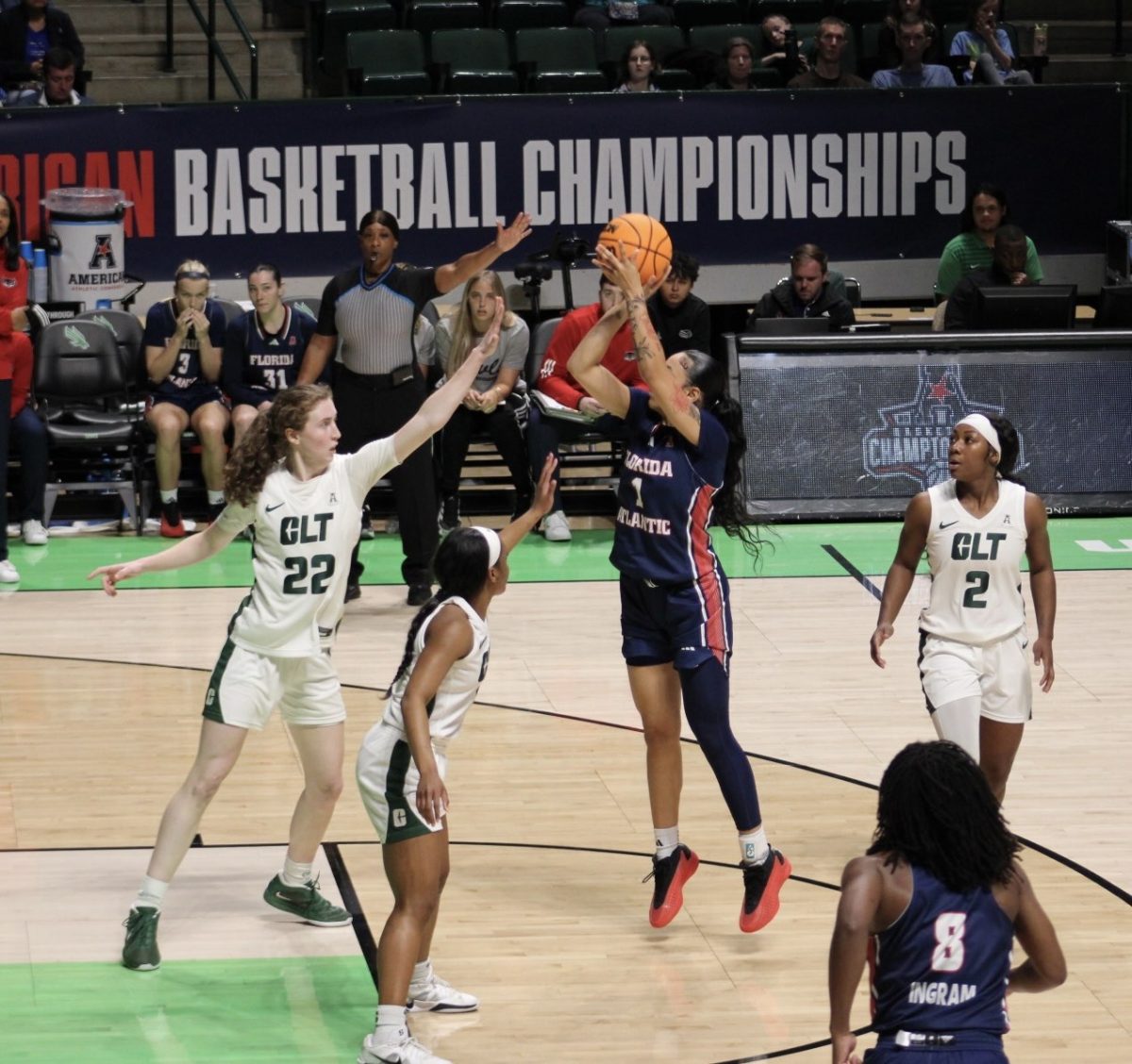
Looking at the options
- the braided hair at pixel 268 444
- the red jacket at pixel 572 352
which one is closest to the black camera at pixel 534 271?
the red jacket at pixel 572 352

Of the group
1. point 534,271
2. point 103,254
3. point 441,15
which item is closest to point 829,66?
point 534,271

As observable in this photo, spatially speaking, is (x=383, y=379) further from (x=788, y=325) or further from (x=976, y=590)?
(x=976, y=590)

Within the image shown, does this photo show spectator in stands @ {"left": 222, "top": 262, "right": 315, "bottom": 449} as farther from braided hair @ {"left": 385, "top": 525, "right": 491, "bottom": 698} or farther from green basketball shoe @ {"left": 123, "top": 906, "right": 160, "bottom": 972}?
braided hair @ {"left": 385, "top": 525, "right": 491, "bottom": 698}

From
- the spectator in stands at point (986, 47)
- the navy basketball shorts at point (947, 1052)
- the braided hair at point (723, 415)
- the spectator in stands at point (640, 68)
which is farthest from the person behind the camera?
the spectator in stands at point (986, 47)

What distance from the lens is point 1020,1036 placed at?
5598 mm

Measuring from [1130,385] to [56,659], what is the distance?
6616mm

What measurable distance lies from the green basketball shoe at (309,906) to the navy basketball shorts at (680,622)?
1.20 m

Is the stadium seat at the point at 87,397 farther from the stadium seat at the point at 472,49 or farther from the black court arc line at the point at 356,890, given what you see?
the black court arc line at the point at 356,890

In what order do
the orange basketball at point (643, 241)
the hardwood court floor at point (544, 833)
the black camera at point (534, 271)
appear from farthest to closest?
the black camera at point (534, 271)
the orange basketball at point (643, 241)
the hardwood court floor at point (544, 833)

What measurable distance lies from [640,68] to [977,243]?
2723 millimetres

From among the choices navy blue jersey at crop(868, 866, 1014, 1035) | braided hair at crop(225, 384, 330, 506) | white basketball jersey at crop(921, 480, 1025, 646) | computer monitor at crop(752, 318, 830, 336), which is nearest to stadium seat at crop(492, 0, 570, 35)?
computer monitor at crop(752, 318, 830, 336)

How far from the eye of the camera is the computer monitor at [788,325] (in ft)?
41.3

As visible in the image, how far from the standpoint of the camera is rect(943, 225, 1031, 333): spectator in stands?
1291 centimetres

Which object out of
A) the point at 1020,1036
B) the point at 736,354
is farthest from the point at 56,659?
the point at 1020,1036
